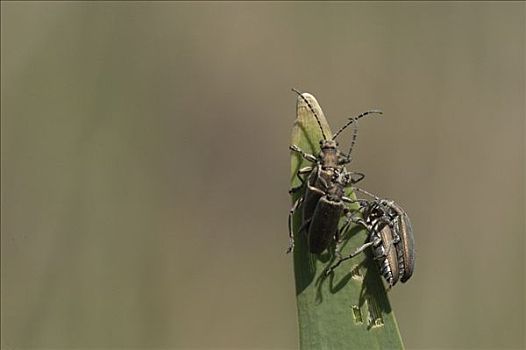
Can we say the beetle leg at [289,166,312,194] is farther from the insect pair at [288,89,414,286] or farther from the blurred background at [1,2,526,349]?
the blurred background at [1,2,526,349]

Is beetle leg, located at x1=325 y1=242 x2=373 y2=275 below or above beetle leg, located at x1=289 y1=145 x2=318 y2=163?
below

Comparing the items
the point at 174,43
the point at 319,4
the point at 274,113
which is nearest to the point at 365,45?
the point at 319,4

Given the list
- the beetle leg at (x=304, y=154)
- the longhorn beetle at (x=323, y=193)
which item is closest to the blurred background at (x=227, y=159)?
the longhorn beetle at (x=323, y=193)

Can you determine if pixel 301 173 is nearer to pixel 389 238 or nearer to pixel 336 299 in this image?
pixel 389 238

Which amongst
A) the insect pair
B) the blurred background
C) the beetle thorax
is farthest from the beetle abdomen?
the blurred background

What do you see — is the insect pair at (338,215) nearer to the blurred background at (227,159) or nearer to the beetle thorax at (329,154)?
the beetle thorax at (329,154)

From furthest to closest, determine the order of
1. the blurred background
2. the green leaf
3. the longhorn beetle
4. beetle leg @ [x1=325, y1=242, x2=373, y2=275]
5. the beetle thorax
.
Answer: the blurred background < the beetle thorax < the longhorn beetle < beetle leg @ [x1=325, y1=242, x2=373, y2=275] < the green leaf
